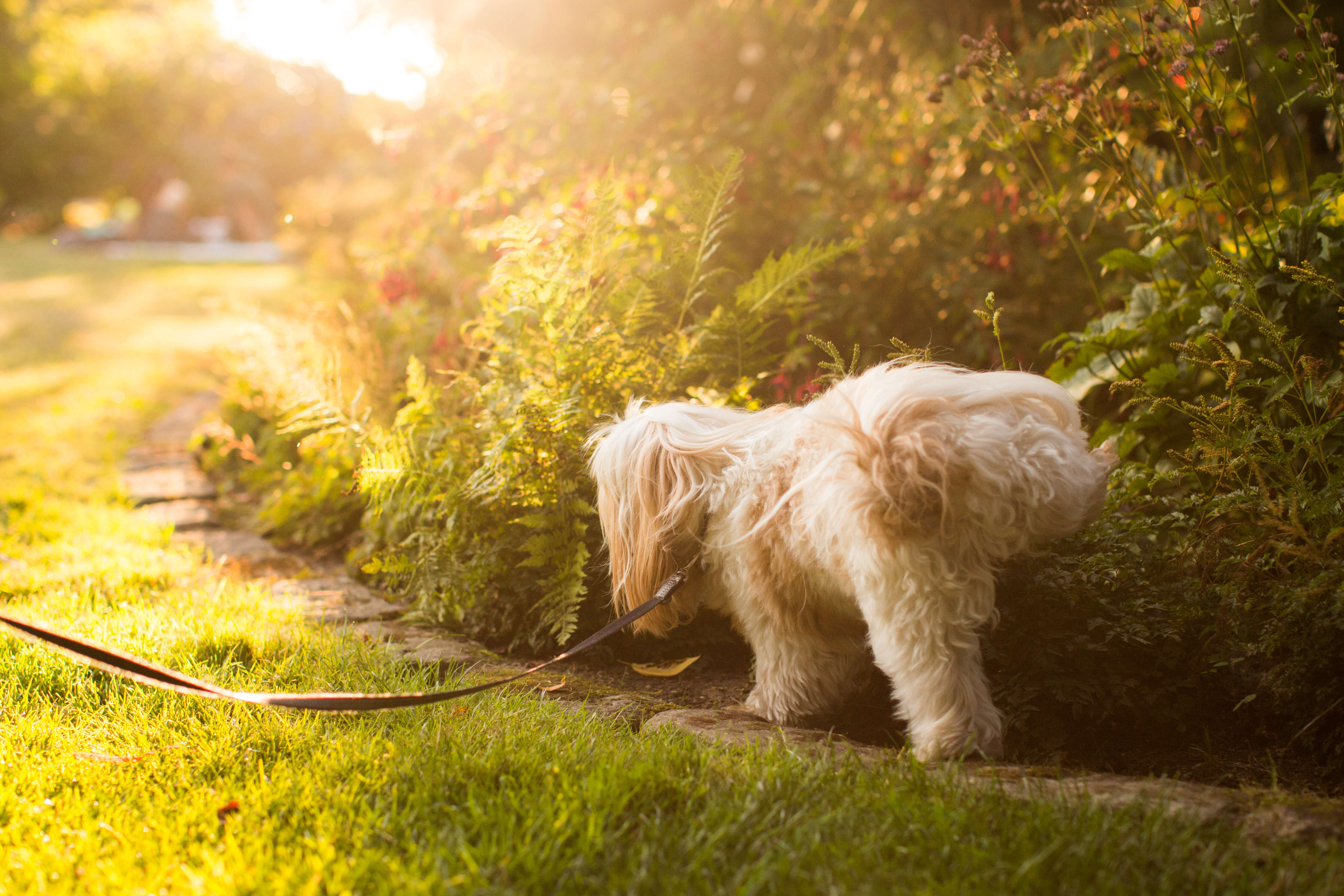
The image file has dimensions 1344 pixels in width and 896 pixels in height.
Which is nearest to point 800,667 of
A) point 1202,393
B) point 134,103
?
point 1202,393

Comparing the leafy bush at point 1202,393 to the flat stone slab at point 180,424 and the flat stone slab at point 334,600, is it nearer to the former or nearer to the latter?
the flat stone slab at point 334,600

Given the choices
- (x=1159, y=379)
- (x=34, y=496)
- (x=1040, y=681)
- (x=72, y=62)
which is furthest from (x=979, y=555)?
(x=72, y=62)

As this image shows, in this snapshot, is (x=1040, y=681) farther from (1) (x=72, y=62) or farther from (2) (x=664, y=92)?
(1) (x=72, y=62)

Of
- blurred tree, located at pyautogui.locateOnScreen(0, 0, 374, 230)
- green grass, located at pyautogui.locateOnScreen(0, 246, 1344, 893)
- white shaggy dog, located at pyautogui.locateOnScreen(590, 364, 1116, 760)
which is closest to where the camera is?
green grass, located at pyautogui.locateOnScreen(0, 246, 1344, 893)

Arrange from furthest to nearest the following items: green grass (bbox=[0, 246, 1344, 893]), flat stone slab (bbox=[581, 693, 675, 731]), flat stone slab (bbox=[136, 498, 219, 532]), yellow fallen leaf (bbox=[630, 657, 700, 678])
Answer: flat stone slab (bbox=[136, 498, 219, 532]) < yellow fallen leaf (bbox=[630, 657, 700, 678]) < flat stone slab (bbox=[581, 693, 675, 731]) < green grass (bbox=[0, 246, 1344, 893])

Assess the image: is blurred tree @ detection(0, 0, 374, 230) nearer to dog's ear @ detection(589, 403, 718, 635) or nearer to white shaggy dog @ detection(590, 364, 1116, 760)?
dog's ear @ detection(589, 403, 718, 635)

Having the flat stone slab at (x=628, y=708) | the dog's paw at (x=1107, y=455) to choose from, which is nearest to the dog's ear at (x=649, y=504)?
the flat stone slab at (x=628, y=708)

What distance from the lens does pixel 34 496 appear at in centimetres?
546

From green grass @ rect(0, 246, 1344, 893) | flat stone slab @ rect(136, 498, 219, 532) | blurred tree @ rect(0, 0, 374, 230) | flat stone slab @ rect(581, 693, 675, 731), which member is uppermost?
blurred tree @ rect(0, 0, 374, 230)

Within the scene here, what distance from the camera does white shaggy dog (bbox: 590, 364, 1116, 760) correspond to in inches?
87.1

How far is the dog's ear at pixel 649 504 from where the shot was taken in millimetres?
2842

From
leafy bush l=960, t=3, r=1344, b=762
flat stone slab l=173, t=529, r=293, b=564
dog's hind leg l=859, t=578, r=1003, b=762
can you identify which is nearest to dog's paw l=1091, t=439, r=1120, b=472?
leafy bush l=960, t=3, r=1344, b=762

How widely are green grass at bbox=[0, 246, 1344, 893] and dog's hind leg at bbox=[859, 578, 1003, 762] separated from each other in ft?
0.62

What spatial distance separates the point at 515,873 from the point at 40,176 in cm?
4598
